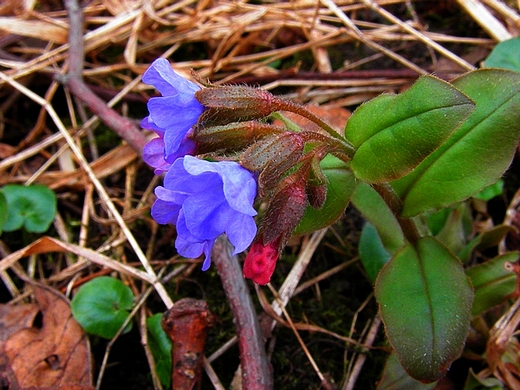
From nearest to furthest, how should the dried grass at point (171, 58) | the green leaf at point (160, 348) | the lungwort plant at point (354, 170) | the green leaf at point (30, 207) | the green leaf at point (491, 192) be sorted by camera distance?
the lungwort plant at point (354, 170), the green leaf at point (160, 348), the green leaf at point (491, 192), the green leaf at point (30, 207), the dried grass at point (171, 58)

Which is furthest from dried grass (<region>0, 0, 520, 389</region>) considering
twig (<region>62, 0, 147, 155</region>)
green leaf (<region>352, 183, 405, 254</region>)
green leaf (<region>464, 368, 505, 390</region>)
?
green leaf (<region>464, 368, 505, 390</region>)

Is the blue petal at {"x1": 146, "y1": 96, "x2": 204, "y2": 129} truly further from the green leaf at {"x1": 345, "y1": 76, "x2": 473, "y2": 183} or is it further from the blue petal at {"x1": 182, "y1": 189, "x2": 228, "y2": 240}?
the green leaf at {"x1": 345, "y1": 76, "x2": 473, "y2": 183}

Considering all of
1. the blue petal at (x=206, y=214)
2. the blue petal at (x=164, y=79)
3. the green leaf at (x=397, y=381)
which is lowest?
the green leaf at (x=397, y=381)

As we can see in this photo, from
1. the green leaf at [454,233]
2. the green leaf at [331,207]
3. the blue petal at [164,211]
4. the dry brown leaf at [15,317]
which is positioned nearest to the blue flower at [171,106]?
the blue petal at [164,211]

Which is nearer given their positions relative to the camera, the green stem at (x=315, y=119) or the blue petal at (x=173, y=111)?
the blue petal at (x=173, y=111)

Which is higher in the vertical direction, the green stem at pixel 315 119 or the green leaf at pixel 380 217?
the green stem at pixel 315 119

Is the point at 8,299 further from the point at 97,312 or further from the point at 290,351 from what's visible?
the point at 290,351

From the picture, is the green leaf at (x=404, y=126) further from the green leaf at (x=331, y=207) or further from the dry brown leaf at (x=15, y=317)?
the dry brown leaf at (x=15, y=317)
